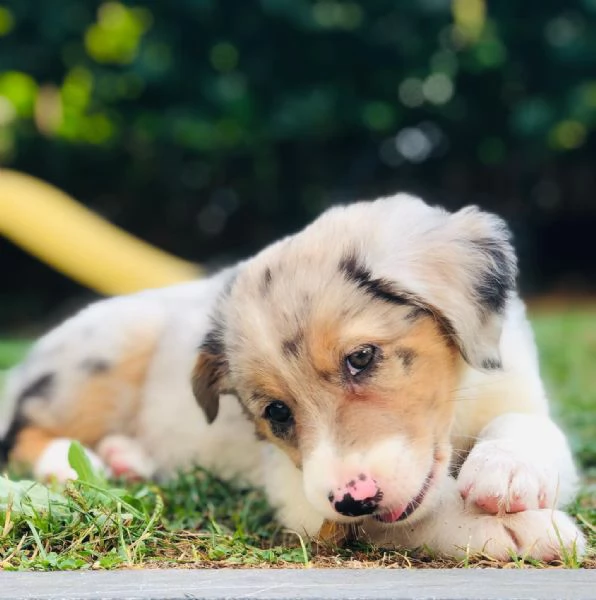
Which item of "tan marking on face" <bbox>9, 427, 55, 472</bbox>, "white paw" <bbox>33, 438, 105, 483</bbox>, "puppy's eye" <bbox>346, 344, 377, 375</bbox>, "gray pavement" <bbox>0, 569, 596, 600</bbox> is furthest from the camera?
"tan marking on face" <bbox>9, 427, 55, 472</bbox>

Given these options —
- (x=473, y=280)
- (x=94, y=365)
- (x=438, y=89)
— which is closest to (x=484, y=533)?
(x=473, y=280)

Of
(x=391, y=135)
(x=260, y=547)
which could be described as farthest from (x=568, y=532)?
(x=391, y=135)

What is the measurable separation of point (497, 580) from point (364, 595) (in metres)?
0.36

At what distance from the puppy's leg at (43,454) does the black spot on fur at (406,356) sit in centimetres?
162

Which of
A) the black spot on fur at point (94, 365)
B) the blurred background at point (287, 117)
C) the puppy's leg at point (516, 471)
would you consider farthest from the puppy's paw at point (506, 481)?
the blurred background at point (287, 117)

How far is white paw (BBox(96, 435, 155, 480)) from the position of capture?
4221 millimetres

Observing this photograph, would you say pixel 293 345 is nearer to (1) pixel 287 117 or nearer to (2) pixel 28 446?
(2) pixel 28 446

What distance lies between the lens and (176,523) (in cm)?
319

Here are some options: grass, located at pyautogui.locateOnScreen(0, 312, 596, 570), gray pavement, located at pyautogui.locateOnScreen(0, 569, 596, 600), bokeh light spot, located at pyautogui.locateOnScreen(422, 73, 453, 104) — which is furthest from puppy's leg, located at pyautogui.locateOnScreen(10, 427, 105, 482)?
bokeh light spot, located at pyautogui.locateOnScreen(422, 73, 453, 104)

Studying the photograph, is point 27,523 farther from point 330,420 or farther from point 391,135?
point 391,135

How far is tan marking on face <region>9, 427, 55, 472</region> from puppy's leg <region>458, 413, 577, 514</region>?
2.16 m

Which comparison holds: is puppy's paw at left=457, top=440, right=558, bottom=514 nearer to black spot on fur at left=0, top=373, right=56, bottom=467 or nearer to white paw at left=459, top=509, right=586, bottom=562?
white paw at left=459, top=509, right=586, bottom=562

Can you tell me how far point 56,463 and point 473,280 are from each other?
2008 millimetres

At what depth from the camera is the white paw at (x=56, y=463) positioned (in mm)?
3980
